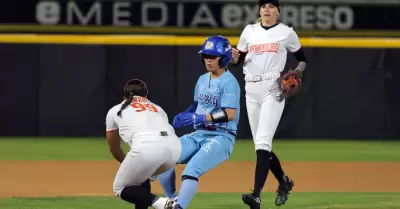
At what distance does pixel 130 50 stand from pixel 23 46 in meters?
1.41

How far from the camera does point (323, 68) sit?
1367 centimetres

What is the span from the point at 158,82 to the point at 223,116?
7192mm

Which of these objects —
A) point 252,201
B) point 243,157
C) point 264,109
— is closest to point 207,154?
point 252,201

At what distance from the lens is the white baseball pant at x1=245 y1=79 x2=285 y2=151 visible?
7199 mm

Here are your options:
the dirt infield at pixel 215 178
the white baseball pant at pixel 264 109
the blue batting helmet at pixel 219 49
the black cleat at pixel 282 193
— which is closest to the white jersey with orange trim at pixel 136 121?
the blue batting helmet at pixel 219 49

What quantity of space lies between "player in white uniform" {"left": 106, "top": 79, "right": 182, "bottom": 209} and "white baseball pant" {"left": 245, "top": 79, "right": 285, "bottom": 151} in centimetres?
107

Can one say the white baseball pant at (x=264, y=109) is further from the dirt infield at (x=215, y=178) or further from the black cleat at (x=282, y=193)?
the dirt infield at (x=215, y=178)

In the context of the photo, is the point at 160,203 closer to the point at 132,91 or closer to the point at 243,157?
the point at 132,91

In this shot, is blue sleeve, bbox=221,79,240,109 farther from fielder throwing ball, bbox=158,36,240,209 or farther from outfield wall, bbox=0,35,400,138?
outfield wall, bbox=0,35,400,138

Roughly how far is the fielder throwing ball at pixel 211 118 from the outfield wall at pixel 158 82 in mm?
6552

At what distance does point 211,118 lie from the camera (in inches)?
249

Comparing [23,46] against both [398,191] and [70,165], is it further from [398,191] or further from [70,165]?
[398,191]

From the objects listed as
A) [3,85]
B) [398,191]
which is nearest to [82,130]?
[3,85]

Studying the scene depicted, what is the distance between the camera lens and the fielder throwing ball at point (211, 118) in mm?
6309
